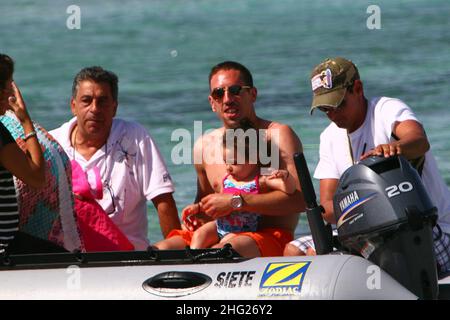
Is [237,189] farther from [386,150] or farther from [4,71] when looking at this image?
[4,71]

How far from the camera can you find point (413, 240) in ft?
13.0

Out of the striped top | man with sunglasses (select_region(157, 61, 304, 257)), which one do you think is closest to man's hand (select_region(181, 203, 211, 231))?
man with sunglasses (select_region(157, 61, 304, 257))

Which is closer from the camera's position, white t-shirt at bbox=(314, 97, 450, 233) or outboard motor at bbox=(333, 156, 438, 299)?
outboard motor at bbox=(333, 156, 438, 299)

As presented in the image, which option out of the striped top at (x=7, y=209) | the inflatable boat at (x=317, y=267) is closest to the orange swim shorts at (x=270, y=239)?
the inflatable boat at (x=317, y=267)

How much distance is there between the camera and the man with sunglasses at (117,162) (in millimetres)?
5172

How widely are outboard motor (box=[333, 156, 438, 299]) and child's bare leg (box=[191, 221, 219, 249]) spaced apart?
0.88 meters

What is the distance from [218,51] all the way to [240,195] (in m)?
12.4

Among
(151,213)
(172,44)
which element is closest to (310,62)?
(172,44)

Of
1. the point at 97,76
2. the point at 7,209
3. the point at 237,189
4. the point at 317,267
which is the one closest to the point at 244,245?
the point at 237,189

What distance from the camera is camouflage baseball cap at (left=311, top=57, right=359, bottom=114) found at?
4.46 m

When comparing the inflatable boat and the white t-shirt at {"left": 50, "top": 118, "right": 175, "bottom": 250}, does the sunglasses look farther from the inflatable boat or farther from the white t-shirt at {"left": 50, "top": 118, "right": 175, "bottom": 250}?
the inflatable boat

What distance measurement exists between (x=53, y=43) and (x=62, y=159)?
13856 mm

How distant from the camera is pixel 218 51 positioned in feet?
55.9
